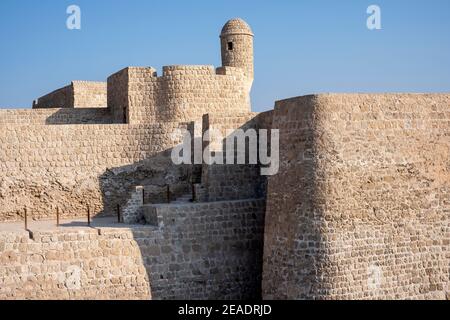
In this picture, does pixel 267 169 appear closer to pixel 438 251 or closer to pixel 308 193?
pixel 308 193

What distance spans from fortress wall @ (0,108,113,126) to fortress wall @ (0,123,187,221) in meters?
3.29

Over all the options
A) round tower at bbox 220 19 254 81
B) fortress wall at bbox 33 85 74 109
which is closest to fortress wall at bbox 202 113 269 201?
round tower at bbox 220 19 254 81

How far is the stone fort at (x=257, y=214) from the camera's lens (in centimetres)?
1256

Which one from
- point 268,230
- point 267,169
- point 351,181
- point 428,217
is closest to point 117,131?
point 267,169

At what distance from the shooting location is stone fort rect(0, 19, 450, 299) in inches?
495

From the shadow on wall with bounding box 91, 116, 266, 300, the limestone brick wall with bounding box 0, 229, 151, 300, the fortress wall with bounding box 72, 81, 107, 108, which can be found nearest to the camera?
the limestone brick wall with bounding box 0, 229, 151, 300

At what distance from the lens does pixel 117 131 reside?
16.6 m

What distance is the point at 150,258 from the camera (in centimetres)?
1361

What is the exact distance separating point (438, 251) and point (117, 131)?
8102mm

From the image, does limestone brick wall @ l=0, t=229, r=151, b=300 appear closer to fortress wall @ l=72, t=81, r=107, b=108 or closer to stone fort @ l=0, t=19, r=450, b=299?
stone fort @ l=0, t=19, r=450, b=299

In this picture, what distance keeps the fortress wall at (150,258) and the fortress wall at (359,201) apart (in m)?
1.25

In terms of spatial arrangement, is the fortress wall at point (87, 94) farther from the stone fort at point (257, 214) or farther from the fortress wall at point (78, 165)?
the stone fort at point (257, 214)

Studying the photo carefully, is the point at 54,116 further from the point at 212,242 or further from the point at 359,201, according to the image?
the point at 359,201
